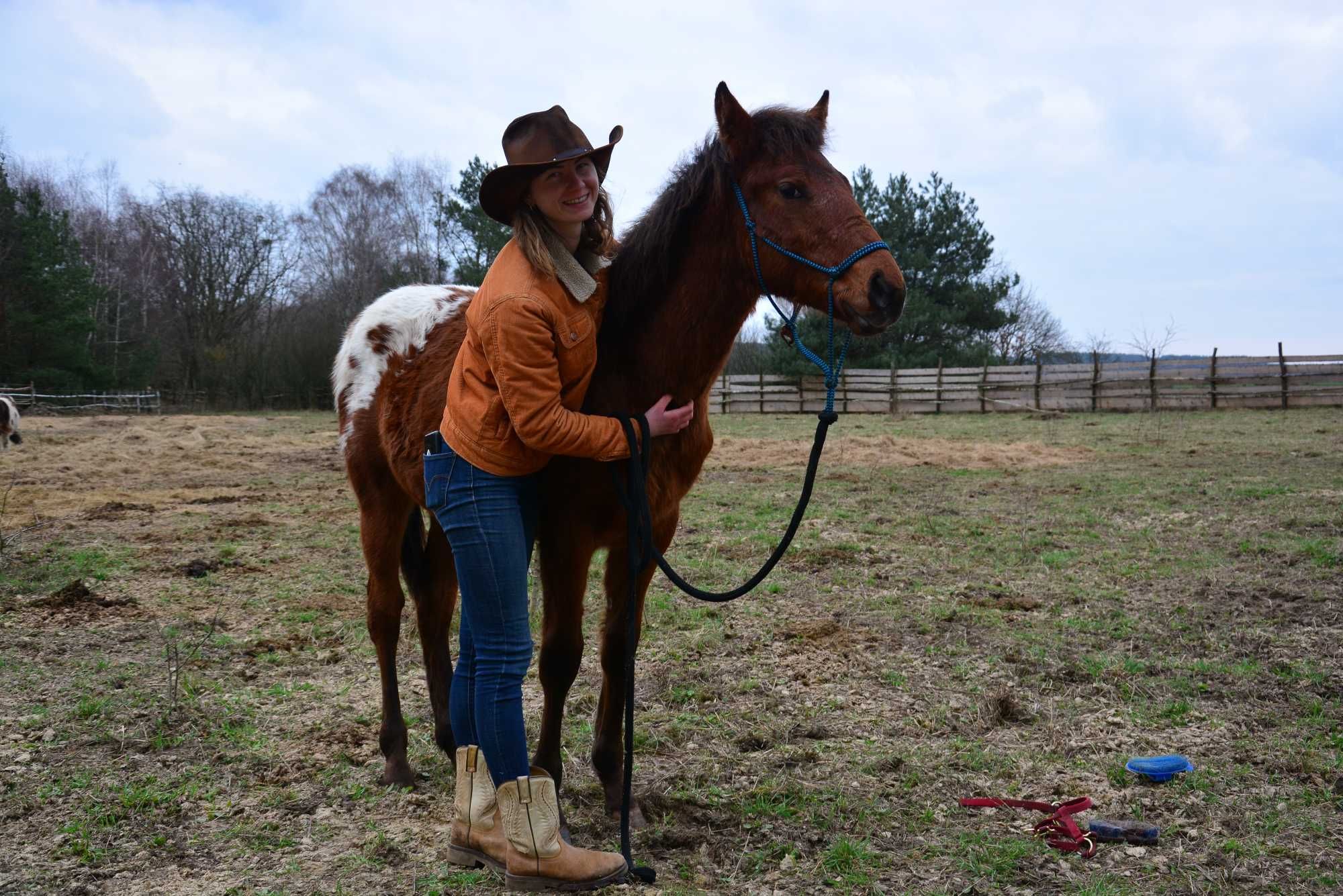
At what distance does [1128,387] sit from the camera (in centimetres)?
2403

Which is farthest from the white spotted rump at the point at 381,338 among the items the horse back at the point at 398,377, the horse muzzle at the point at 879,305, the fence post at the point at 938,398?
the fence post at the point at 938,398

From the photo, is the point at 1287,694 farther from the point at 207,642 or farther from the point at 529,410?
the point at 207,642

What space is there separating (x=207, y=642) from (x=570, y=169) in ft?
12.2

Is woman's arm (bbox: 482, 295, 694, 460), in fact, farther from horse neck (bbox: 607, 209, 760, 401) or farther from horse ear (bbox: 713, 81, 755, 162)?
horse ear (bbox: 713, 81, 755, 162)

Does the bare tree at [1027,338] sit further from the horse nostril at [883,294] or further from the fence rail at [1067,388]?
the horse nostril at [883,294]

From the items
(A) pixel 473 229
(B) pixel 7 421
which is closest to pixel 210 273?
(A) pixel 473 229

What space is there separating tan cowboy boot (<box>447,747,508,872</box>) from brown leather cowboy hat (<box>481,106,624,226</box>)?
1616 millimetres

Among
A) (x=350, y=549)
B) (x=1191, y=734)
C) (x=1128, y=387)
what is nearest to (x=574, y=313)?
(x=1191, y=734)

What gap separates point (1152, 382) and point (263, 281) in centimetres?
3233

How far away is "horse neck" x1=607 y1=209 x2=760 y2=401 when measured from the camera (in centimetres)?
265

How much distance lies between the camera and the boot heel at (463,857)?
8.69 ft

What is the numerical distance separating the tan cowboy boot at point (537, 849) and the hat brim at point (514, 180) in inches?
63.5

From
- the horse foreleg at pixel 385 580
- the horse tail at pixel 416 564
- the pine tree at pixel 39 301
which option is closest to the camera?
the horse foreleg at pixel 385 580

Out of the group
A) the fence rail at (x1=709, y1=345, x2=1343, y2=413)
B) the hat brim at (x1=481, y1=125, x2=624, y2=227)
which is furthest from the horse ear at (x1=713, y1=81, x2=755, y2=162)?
the fence rail at (x1=709, y1=345, x2=1343, y2=413)
